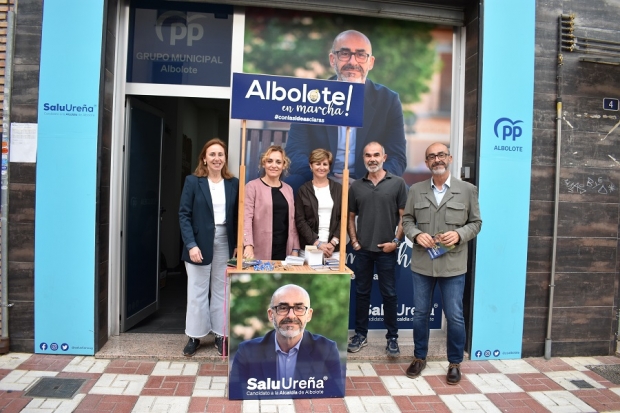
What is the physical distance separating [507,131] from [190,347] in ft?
11.7

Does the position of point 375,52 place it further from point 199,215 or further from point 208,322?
point 208,322

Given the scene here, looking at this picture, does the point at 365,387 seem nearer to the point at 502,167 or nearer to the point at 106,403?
the point at 106,403

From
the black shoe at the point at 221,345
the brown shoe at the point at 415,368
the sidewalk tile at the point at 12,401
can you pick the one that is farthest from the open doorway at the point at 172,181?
the brown shoe at the point at 415,368

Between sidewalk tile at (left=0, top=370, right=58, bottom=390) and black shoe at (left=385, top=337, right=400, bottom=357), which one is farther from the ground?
black shoe at (left=385, top=337, right=400, bottom=357)

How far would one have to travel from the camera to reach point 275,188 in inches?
153

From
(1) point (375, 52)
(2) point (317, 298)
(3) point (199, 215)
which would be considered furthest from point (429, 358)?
(1) point (375, 52)

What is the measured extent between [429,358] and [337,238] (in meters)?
1.45

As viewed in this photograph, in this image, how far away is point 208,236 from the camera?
3.86 meters

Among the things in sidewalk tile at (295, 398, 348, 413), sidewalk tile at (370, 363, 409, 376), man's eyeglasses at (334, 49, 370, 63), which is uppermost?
man's eyeglasses at (334, 49, 370, 63)

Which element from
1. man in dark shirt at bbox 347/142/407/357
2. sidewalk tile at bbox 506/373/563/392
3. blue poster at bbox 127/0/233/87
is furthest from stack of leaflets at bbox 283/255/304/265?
sidewalk tile at bbox 506/373/563/392

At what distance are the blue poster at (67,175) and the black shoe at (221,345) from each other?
1090 mm

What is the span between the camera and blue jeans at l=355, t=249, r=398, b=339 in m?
4.01

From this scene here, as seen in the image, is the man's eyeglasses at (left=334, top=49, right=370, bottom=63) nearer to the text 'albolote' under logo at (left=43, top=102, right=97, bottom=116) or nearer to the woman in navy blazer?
the woman in navy blazer

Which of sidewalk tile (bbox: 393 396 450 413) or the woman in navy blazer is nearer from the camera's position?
sidewalk tile (bbox: 393 396 450 413)
